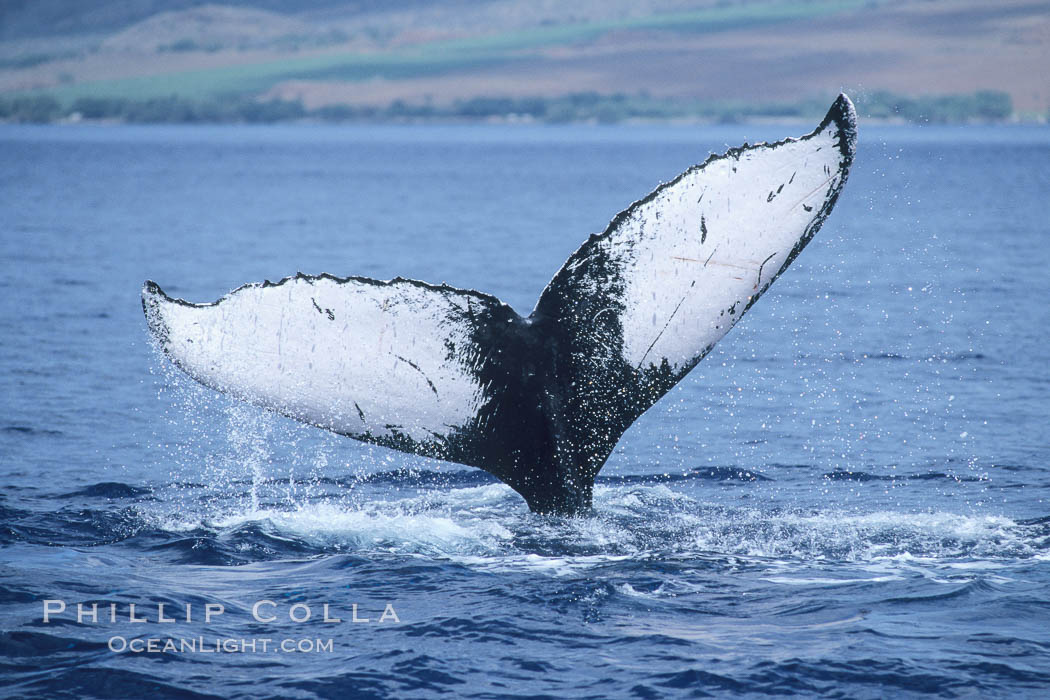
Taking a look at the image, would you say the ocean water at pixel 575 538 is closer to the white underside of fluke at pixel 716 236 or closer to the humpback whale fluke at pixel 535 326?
the humpback whale fluke at pixel 535 326

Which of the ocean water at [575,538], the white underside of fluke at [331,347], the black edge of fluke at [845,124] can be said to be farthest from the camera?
the ocean water at [575,538]

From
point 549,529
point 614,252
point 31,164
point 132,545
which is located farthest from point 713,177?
point 31,164

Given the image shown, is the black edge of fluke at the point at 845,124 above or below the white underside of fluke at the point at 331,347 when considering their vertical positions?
above

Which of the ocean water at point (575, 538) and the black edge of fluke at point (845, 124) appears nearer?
the black edge of fluke at point (845, 124)

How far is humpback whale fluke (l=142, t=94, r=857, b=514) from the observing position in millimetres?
5707

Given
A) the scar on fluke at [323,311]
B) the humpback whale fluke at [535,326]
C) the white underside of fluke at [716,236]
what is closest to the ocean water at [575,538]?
the humpback whale fluke at [535,326]

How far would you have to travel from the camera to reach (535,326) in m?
6.08

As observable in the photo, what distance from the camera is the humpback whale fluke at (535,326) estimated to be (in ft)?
18.7

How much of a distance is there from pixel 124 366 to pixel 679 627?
9.66 metres

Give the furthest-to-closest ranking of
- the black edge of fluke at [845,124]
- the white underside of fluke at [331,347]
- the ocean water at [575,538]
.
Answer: the ocean water at [575,538] < the white underside of fluke at [331,347] < the black edge of fluke at [845,124]

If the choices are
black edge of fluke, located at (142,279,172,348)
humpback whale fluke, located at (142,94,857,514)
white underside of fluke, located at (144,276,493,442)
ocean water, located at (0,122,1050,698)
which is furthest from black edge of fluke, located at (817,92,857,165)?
black edge of fluke, located at (142,279,172,348)

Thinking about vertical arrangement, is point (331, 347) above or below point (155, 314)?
below

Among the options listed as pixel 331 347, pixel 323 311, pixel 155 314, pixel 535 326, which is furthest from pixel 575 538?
pixel 155 314

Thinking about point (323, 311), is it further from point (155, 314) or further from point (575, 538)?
point (575, 538)
